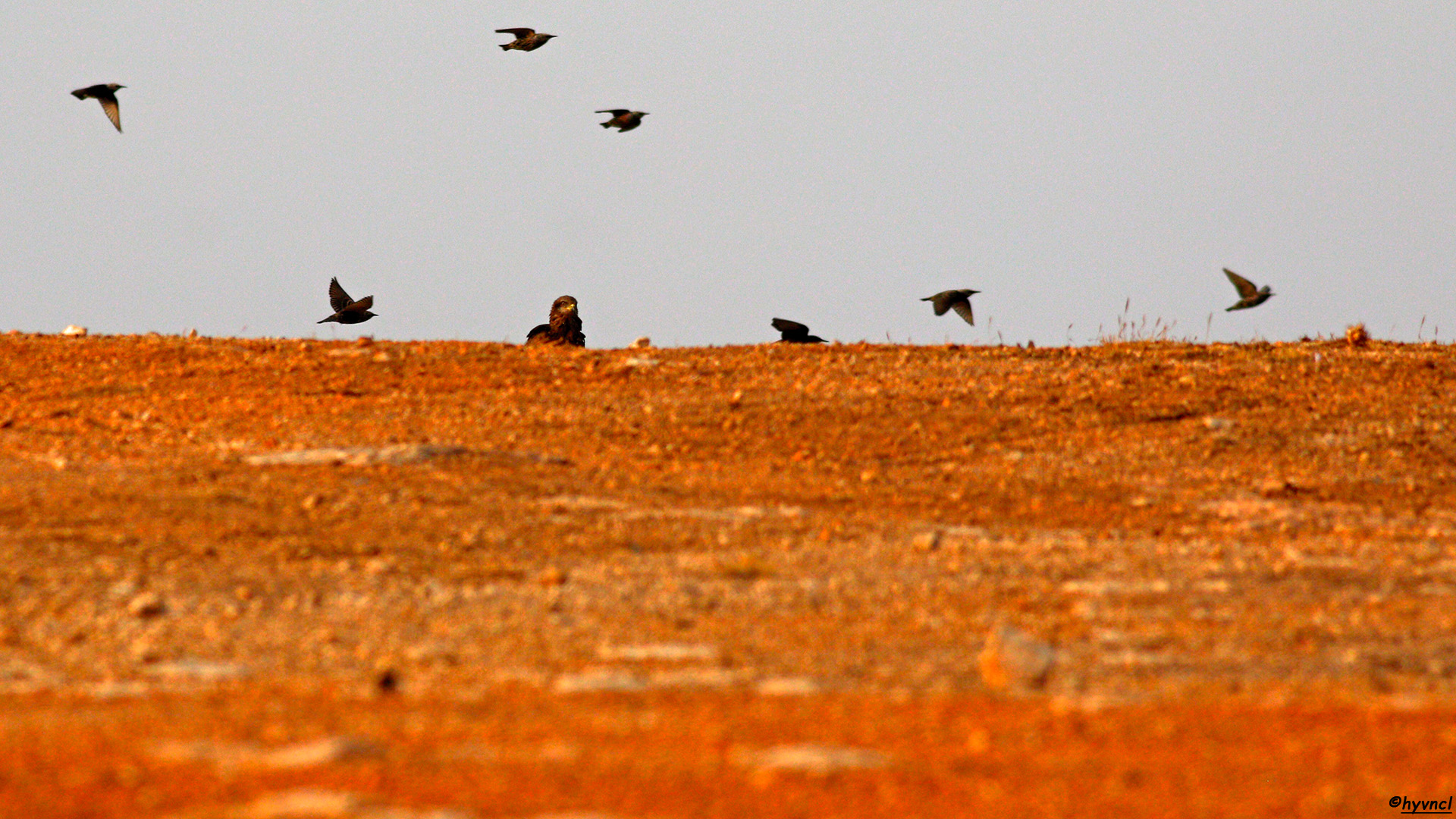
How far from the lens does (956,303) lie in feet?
45.0

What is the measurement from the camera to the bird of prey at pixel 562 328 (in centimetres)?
1612

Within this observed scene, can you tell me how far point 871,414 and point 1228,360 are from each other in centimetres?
386

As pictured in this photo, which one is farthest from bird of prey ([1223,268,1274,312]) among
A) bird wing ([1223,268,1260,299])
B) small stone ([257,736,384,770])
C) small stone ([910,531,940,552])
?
small stone ([257,736,384,770])

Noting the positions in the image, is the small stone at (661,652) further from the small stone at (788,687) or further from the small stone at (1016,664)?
the small stone at (1016,664)

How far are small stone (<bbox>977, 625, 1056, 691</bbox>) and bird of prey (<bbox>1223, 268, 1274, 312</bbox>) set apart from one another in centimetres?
858

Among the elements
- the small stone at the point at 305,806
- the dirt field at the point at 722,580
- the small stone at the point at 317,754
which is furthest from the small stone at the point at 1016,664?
the small stone at the point at 305,806

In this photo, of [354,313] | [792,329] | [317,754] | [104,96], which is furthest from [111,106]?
[317,754]

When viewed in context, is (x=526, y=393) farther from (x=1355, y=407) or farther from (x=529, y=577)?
(x=1355, y=407)

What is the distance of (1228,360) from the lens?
44.0 feet

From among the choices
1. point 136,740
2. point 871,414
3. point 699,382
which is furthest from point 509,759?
point 699,382

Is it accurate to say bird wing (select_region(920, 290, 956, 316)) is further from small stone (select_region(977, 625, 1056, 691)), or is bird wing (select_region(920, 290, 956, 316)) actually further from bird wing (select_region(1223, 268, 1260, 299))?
small stone (select_region(977, 625, 1056, 691))

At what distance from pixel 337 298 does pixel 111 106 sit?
2866 mm

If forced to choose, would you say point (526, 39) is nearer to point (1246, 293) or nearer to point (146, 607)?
point (1246, 293)

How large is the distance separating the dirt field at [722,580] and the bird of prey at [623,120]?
2422 millimetres
